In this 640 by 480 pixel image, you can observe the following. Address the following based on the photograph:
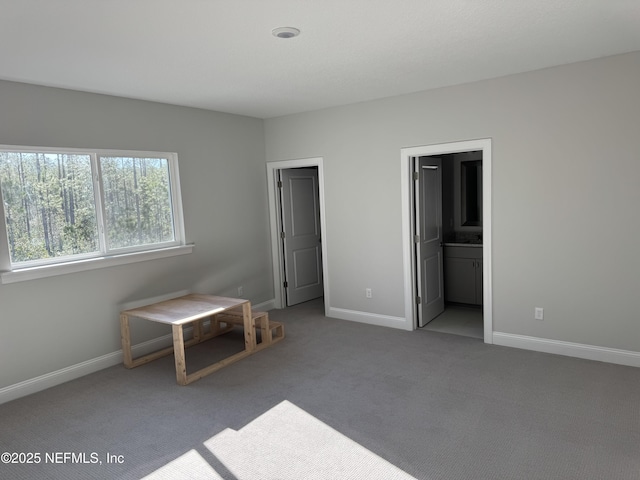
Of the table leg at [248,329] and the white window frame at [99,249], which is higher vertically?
the white window frame at [99,249]

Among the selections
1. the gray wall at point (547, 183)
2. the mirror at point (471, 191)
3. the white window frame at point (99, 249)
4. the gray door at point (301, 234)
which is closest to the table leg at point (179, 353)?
the white window frame at point (99, 249)

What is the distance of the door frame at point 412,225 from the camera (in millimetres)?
4121

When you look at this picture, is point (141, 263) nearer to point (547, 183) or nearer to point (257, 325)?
point (257, 325)

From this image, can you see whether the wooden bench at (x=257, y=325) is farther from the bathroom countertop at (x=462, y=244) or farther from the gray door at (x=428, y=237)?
the bathroom countertop at (x=462, y=244)

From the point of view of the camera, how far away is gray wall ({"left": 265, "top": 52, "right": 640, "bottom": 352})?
3.51 m

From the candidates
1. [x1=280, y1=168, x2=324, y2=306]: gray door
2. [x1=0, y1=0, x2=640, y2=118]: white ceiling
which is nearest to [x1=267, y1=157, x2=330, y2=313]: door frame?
[x1=280, y1=168, x2=324, y2=306]: gray door

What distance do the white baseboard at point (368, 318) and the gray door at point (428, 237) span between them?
0.75 feet

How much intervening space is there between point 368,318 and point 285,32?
3.39 m

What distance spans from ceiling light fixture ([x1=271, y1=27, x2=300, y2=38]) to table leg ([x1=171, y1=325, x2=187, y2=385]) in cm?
235

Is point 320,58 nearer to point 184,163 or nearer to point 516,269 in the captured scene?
point 184,163

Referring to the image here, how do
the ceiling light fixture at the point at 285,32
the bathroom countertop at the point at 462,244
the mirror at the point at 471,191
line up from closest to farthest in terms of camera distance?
the ceiling light fixture at the point at 285,32
the bathroom countertop at the point at 462,244
the mirror at the point at 471,191

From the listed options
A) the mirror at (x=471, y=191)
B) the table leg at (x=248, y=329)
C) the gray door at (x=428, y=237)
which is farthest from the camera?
the mirror at (x=471, y=191)

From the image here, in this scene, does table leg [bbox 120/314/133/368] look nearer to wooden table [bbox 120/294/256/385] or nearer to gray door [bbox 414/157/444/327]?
wooden table [bbox 120/294/256/385]

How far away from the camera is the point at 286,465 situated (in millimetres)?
2523
